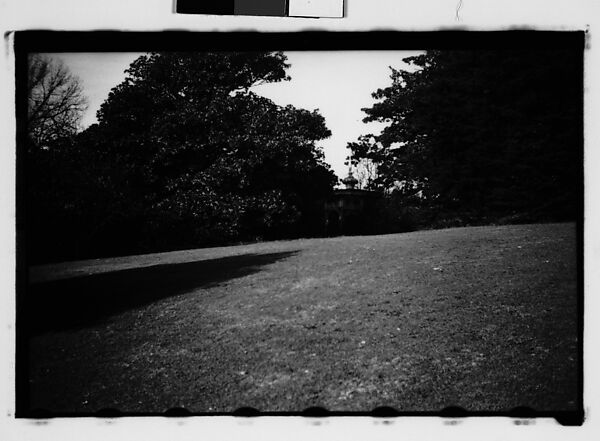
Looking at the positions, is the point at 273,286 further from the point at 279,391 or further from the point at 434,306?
the point at 434,306

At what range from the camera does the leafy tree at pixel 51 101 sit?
335 centimetres

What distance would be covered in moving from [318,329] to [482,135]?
2904 millimetres

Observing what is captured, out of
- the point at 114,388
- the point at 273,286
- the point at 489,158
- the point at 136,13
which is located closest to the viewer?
the point at 136,13

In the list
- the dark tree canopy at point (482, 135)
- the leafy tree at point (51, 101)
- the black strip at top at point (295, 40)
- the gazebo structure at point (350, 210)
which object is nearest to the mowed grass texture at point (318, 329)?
the gazebo structure at point (350, 210)

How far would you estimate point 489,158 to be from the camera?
4129 mm

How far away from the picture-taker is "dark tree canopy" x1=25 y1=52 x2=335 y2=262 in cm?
392

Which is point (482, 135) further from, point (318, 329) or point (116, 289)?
point (116, 289)

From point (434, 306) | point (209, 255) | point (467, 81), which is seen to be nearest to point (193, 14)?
point (209, 255)

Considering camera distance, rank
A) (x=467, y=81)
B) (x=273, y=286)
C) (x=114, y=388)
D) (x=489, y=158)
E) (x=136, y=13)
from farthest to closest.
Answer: (x=273, y=286)
(x=489, y=158)
(x=467, y=81)
(x=114, y=388)
(x=136, y=13)

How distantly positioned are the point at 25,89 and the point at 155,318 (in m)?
2.65

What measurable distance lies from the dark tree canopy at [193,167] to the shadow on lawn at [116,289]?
438 millimetres

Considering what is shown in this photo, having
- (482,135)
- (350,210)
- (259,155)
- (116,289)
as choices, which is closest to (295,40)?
(259,155)

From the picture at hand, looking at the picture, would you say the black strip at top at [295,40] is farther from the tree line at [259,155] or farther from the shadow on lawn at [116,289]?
the shadow on lawn at [116,289]

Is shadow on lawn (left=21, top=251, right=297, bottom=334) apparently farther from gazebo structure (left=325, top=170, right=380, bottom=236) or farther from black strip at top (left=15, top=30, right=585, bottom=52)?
black strip at top (left=15, top=30, right=585, bottom=52)
